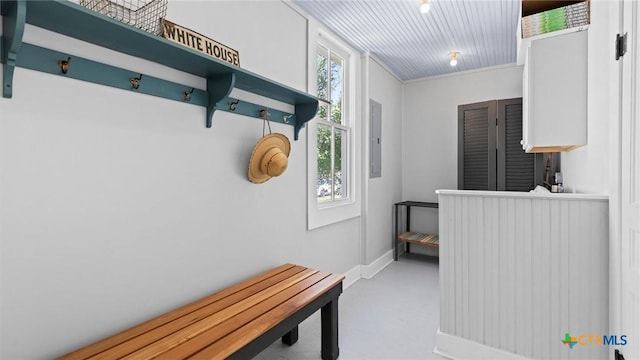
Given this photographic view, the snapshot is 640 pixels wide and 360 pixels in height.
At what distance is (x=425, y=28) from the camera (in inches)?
118

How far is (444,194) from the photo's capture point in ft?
6.79

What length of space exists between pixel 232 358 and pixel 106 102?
1.22 m

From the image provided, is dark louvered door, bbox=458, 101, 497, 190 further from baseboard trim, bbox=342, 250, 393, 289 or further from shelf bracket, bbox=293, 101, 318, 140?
shelf bracket, bbox=293, 101, 318, 140

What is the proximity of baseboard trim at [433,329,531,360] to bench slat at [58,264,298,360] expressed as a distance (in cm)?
123

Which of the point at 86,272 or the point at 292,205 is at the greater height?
the point at 292,205

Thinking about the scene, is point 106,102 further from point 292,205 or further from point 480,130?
point 480,130

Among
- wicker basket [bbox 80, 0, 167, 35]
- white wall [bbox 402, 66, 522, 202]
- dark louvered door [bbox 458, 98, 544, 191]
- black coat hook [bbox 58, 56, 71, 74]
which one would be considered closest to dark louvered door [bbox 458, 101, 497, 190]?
dark louvered door [bbox 458, 98, 544, 191]

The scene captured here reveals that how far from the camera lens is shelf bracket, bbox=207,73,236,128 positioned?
1.70 m

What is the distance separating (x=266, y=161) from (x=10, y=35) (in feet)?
4.05

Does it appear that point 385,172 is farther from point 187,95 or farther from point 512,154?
point 187,95

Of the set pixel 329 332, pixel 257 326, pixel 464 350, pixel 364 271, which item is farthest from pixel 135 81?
pixel 364 271

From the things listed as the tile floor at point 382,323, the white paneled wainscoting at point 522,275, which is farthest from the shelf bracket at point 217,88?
the tile floor at point 382,323

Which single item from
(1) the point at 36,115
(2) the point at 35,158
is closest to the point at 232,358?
(2) the point at 35,158

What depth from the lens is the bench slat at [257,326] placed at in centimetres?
124
